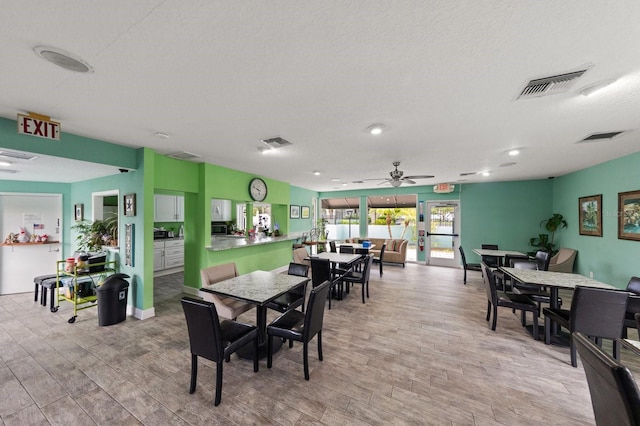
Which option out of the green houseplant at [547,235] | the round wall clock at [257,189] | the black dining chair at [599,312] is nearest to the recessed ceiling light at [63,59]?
the round wall clock at [257,189]

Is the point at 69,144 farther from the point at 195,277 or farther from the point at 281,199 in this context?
Answer: the point at 281,199

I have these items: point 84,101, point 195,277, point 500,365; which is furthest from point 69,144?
point 500,365

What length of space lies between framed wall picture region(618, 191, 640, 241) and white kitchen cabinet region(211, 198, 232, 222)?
900 cm

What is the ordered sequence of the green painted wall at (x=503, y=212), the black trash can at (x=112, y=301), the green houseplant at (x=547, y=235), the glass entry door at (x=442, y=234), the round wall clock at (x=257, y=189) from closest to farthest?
the black trash can at (x=112, y=301) → the round wall clock at (x=257, y=189) → the green houseplant at (x=547, y=235) → the green painted wall at (x=503, y=212) → the glass entry door at (x=442, y=234)

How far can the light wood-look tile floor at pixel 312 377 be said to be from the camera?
1.82 metres

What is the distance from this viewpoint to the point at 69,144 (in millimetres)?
2900

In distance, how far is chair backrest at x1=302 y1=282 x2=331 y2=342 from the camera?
215cm

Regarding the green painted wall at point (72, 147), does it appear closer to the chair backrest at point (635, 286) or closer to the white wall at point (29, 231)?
the white wall at point (29, 231)

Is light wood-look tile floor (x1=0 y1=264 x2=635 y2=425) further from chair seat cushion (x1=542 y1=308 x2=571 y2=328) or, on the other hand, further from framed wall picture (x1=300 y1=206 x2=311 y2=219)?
framed wall picture (x1=300 y1=206 x2=311 y2=219)

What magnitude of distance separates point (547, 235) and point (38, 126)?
32.9 ft

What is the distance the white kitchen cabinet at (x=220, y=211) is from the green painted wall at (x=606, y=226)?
904 cm

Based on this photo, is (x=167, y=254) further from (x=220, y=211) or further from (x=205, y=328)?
(x=205, y=328)

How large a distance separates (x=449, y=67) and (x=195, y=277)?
5085 millimetres

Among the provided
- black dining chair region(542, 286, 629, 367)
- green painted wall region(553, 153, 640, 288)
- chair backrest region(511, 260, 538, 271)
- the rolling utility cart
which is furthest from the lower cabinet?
green painted wall region(553, 153, 640, 288)
